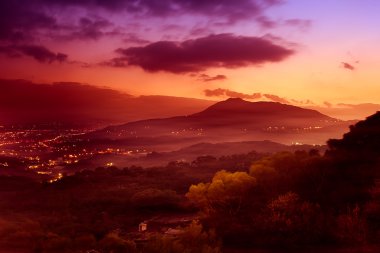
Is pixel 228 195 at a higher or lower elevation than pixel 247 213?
higher

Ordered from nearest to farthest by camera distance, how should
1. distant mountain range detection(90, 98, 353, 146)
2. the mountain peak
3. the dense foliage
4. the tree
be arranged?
1. the dense foliage
2. the tree
3. distant mountain range detection(90, 98, 353, 146)
4. the mountain peak

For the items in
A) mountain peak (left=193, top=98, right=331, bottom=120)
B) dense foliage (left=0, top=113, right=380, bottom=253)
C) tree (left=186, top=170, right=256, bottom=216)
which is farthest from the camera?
mountain peak (left=193, top=98, right=331, bottom=120)

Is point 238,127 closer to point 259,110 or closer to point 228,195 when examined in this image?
point 259,110

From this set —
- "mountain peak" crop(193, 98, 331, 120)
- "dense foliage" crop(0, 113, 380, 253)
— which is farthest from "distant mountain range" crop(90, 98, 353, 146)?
"dense foliage" crop(0, 113, 380, 253)

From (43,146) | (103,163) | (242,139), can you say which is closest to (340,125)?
(242,139)

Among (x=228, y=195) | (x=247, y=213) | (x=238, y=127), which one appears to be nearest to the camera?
(x=247, y=213)

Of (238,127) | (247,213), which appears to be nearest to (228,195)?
(247,213)

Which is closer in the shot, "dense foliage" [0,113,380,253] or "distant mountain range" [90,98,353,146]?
"dense foliage" [0,113,380,253]

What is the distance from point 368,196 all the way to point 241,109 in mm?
110409

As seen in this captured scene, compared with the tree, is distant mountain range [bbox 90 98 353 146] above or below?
above

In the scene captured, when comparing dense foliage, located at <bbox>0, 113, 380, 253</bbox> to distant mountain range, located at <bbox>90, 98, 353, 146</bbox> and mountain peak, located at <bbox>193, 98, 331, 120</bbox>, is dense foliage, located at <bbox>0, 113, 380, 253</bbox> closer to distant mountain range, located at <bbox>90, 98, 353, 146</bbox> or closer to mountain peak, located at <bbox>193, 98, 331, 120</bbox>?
distant mountain range, located at <bbox>90, 98, 353, 146</bbox>

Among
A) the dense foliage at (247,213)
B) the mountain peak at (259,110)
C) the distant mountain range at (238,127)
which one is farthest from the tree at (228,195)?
the mountain peak at (259,110)

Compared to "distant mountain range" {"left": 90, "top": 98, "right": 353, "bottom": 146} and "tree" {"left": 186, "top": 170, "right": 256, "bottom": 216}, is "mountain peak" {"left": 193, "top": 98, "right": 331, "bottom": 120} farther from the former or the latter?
"tree" {"left": 186, "top": 170, "right": 256, "bottom": 216}

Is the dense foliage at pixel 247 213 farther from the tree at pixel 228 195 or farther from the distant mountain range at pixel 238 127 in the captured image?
the distant mountain range at pixel 238 127
